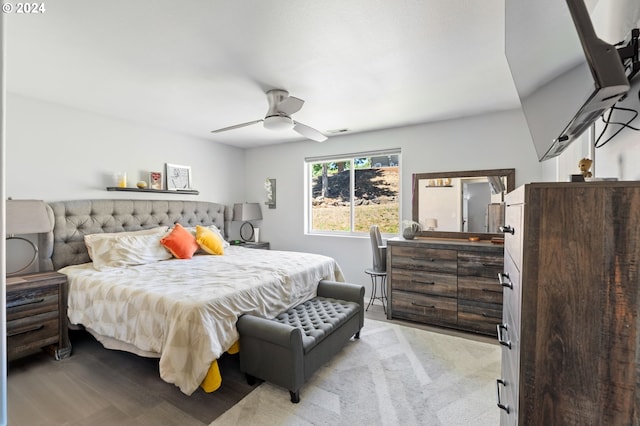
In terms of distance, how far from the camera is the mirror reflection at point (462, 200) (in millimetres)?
3264

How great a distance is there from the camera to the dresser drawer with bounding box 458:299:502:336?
9.33 ft

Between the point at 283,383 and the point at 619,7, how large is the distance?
8.28 feet

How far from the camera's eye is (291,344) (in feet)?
6.04

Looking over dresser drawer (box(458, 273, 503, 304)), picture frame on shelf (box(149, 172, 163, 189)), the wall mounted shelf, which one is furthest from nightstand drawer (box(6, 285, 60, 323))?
dresser drawer (box(458, 273, 503, 304))

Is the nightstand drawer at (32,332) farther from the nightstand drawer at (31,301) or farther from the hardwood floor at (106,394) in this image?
the hardwood floor at (106,394)

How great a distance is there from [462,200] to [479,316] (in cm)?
134

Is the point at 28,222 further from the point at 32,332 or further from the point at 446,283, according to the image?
the point at 446,283

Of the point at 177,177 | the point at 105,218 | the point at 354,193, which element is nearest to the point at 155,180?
the point at 177,177

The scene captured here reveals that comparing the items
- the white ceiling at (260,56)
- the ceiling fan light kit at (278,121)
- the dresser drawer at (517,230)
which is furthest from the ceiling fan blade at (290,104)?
the dresser drawer at (517,230)

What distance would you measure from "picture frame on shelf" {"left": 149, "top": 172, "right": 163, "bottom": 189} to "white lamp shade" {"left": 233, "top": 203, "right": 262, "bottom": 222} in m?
1.20

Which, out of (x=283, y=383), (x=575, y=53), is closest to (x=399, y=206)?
(x=283, y=383)

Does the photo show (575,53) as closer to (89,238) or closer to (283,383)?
(283,383)

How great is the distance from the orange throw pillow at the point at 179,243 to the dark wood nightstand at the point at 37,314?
37.6 inches

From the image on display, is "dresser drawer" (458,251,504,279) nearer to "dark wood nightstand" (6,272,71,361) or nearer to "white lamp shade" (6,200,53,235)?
"dark wood nightstand" (6,272,71,361)
